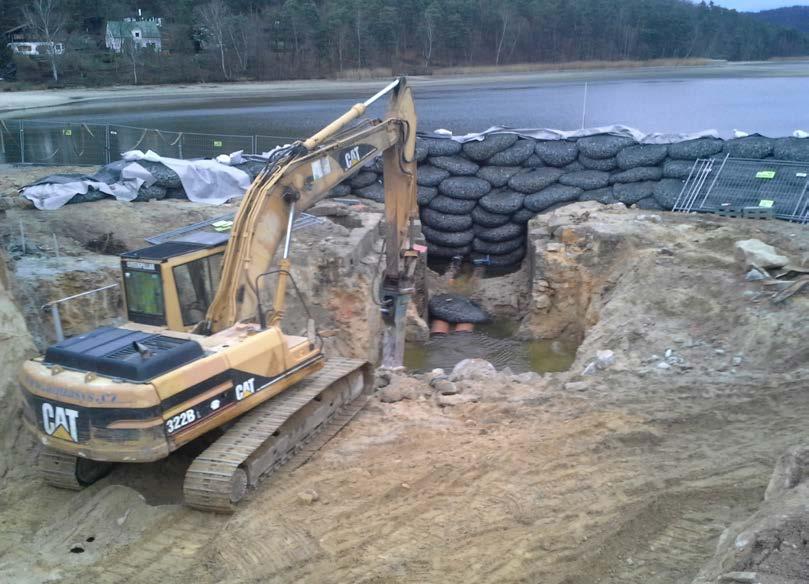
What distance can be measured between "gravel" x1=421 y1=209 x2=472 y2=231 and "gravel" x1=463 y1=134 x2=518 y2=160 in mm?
1233

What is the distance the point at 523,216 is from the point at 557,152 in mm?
1382

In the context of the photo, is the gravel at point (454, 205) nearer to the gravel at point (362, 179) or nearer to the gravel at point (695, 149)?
the gravel at point (362, 179)

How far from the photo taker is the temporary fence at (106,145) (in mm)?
18203

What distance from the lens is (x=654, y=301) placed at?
9281 millimetres

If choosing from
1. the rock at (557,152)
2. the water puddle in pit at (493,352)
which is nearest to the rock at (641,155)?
the rock at (557,152)

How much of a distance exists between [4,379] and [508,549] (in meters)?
4.76

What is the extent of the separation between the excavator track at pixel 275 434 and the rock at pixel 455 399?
77cm

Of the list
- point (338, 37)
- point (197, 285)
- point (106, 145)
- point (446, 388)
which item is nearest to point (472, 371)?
point (446, 388)

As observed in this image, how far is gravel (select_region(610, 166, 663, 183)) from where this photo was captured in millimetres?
13367

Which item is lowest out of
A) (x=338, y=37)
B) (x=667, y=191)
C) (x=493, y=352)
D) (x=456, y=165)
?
(x=493, y=352)

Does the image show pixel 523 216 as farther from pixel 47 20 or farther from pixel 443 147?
pixel 47 20

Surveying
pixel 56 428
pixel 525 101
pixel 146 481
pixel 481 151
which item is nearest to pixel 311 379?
pixel 146 481

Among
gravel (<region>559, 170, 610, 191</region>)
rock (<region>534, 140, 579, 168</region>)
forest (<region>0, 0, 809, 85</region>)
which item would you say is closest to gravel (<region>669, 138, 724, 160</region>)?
gravel (<region>559, 170, 610, 191</region>)

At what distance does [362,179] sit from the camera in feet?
47.1
